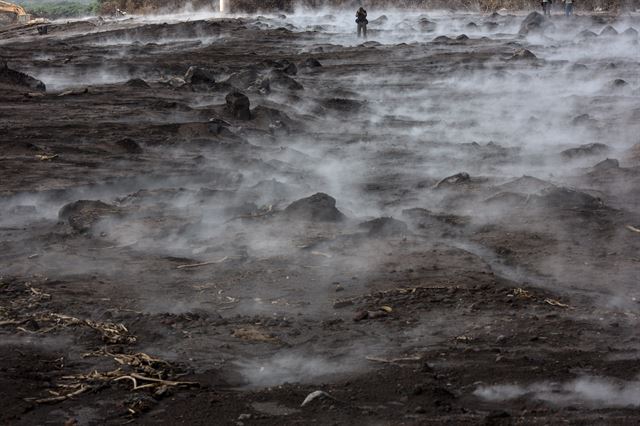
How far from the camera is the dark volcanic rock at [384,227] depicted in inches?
316

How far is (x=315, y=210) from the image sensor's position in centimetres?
845

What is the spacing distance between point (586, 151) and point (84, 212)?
663 centimetres

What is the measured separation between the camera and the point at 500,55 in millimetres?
23953

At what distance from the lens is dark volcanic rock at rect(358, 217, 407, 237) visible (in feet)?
26.3

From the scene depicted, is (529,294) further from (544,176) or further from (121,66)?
(121,66)

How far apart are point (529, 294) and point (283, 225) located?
2741 millimetres

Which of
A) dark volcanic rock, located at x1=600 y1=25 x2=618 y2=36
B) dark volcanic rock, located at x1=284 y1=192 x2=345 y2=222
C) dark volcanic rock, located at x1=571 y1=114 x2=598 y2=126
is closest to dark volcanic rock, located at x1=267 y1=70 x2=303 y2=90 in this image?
dark volcanic rock, located at x1=571 y1=114 x2=598 y2=126

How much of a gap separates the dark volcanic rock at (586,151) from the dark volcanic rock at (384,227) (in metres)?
4.23

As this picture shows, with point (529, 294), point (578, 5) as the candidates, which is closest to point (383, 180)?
point (529, 294)

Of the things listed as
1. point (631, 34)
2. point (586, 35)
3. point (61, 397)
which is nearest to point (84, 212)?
point (61, 397)

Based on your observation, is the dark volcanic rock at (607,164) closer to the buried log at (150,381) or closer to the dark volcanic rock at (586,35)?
the buried log at (150,381)

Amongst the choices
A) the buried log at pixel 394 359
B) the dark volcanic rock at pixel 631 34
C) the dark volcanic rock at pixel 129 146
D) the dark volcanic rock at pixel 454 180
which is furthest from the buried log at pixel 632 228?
the dark volcanic rock at pixel 631 34

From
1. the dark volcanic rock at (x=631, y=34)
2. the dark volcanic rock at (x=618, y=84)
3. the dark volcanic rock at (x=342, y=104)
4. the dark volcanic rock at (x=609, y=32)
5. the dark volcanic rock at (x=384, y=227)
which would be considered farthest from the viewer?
the dark volcanic rock at (x=609, y=32)

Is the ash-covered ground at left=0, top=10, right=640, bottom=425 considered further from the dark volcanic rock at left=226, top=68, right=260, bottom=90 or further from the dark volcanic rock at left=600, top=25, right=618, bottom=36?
the dark volcanic rock at left=600, top=25, right=618, bottom=36
